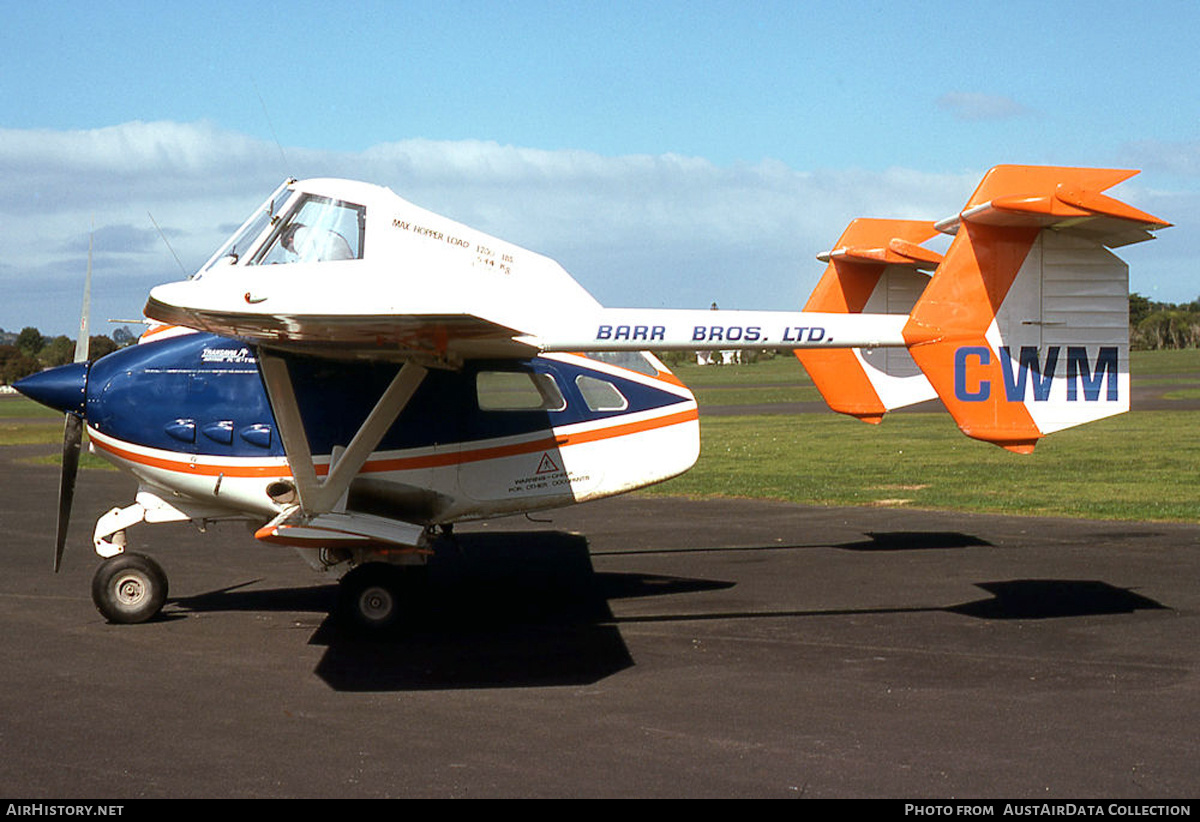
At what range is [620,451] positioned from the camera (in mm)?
10492

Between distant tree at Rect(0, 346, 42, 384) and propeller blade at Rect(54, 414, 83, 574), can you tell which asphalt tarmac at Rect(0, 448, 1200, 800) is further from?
distant tree at Rect(0, 346, 42, 384)

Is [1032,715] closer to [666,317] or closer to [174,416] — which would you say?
[666,317]

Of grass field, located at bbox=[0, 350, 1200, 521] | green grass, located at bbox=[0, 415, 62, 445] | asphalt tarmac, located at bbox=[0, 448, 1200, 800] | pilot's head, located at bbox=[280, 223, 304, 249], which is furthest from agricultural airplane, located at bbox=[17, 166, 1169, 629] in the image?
green grass, located at bbox=[0, 415, 62, 445]

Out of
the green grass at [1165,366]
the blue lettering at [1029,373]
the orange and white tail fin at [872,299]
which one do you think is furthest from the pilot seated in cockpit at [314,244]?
the green grass at [1165,366]

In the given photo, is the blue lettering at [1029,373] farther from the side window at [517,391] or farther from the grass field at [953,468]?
the grass field at [953,468]

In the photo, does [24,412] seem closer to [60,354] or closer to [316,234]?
[60,354]

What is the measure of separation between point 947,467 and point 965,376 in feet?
42.8

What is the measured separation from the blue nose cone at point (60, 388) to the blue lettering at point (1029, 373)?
306 inches

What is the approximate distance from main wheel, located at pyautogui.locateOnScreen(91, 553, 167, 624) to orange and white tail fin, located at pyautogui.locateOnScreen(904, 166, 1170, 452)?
677 centimetres

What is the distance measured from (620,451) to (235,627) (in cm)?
369

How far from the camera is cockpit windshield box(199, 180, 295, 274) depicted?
29.6 feet

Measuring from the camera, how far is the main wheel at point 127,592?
9.76m

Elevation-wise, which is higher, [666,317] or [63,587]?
[666,317]
